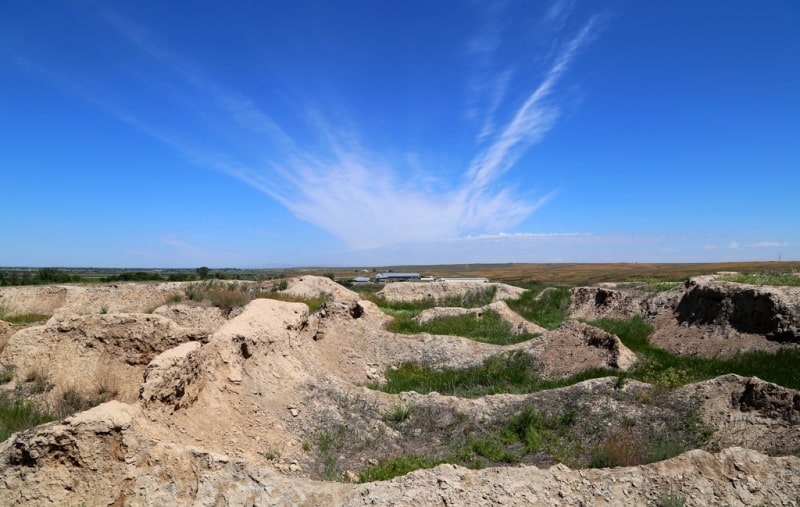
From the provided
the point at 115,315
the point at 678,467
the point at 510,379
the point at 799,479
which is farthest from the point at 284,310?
the point at 799,479

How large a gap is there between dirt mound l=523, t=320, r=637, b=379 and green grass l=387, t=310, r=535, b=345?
6.50ft

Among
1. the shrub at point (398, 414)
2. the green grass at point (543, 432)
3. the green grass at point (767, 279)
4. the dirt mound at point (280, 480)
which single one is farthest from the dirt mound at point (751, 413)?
the green grass at point (767, 279)

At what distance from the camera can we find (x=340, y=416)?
28.1ft

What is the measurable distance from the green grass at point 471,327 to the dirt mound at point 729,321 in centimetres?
493

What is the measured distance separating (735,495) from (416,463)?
3.87 meters

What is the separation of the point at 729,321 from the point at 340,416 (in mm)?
13163

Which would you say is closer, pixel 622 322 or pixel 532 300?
pixel 622 322

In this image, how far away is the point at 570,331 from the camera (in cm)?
1408

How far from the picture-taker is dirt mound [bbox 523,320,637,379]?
40.4 ft

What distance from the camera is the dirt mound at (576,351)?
12305 mm

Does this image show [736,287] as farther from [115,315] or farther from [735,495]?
[115,315]

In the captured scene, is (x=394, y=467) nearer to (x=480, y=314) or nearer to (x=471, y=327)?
(x=471, y=327)

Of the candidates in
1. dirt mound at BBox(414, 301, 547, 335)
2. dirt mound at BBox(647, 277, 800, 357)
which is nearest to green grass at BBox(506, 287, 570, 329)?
dirt mound at BBox(414, 301, 547, 335)

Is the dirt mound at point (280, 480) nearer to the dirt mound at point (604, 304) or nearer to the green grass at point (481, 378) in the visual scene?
the green grass at point (481, 378)
